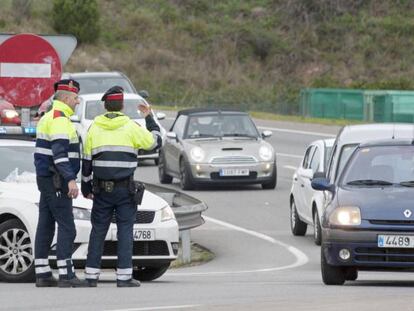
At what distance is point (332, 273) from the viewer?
14172mm

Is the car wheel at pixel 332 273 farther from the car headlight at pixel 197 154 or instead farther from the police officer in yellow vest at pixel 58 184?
the car headlight at pixel 197 154

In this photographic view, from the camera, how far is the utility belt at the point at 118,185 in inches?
531

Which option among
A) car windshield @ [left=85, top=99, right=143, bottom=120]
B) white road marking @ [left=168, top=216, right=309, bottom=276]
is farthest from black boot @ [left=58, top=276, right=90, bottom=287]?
car windshield @ [left=85, top=99, right=143, bottom=120]

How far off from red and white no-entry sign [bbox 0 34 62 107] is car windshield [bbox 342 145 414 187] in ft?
10.9

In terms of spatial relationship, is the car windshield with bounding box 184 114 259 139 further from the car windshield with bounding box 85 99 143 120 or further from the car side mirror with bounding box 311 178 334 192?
the car side mirror with bounding box 311 178 334 192

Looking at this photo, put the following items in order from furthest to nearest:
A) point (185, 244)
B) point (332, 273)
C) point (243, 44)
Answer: point (243, 44)
point (185, 244)
point (332, 273)

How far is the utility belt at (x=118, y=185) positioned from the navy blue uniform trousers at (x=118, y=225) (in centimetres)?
3

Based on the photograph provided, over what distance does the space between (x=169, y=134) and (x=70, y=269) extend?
1668 centimetres

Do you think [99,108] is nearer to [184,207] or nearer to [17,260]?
[184,207]

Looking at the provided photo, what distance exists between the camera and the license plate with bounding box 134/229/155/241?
14430 mm

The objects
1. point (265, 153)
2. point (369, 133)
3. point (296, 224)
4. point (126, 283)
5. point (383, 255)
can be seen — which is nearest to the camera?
point (126, 283)

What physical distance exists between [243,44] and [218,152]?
55903 mm

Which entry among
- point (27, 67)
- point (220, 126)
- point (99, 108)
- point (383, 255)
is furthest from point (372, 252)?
point (99, 108)

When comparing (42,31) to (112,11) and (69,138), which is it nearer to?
(112,11)
